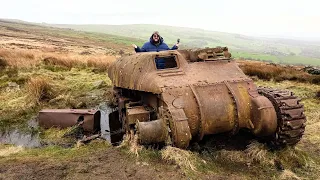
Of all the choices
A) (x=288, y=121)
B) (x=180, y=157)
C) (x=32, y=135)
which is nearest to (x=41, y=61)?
(x=32, y=135)

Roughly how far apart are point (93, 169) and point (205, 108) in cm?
210

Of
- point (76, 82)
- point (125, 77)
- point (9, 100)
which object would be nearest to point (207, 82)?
point (125, 77)

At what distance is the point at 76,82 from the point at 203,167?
980 cm

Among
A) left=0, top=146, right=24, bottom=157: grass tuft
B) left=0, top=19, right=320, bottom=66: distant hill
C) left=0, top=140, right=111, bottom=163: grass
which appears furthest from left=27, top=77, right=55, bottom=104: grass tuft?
left=0, top=19, right=320, bottom=66: distant hill

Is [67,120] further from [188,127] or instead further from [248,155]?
[248,155]

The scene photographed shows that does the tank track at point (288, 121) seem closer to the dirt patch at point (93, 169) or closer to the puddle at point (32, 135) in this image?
the dirt patch at point (93, 169)

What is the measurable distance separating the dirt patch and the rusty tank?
50 cm

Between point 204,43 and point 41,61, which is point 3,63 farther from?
point 204,43

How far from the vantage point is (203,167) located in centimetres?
500

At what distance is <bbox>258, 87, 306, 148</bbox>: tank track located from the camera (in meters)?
5.48

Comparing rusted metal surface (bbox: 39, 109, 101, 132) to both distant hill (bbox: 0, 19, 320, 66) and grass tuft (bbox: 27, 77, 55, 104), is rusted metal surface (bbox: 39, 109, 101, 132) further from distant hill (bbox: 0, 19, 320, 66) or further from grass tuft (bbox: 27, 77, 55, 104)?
distant hill (bbox: 0, 19, 320, 66)

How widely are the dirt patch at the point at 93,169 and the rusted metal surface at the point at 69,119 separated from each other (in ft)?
8.58

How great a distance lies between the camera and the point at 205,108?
5582 mm

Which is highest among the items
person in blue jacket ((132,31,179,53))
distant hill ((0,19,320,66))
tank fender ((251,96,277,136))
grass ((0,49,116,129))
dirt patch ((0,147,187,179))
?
person in blue jacket ((132,31,179,53))
